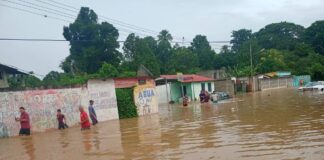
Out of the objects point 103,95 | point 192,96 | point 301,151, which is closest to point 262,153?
point 301,151

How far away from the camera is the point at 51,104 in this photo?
2378cm

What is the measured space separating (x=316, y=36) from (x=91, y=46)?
5076cm

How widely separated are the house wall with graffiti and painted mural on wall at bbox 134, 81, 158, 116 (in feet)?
8.20

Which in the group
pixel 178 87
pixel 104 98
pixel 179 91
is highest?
pixel 178 87

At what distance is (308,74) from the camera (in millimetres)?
79250

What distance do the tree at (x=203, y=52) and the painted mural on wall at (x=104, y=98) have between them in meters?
62.5

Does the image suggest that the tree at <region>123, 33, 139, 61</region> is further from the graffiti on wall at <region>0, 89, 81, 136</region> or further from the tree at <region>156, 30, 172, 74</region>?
the graffiti on wall at <region>0, 89, 81, 136</region>

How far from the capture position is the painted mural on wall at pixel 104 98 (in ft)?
89.5

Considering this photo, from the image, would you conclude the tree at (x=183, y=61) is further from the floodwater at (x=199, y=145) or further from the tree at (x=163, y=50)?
the floodwater at (x=199, y=145)

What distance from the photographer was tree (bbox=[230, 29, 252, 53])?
11544 cm

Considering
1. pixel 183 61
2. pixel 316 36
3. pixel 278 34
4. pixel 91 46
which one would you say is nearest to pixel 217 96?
pixel 91 46

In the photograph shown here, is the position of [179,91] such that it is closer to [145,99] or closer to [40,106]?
[145,99]

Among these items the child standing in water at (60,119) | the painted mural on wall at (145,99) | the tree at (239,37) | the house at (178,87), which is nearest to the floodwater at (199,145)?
the child standing in water at (60,119)

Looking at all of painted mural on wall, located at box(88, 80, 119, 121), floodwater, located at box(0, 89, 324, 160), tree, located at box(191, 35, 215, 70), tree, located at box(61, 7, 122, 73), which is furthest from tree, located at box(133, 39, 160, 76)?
floodwater, located at box(0, 89, 324, 160)
